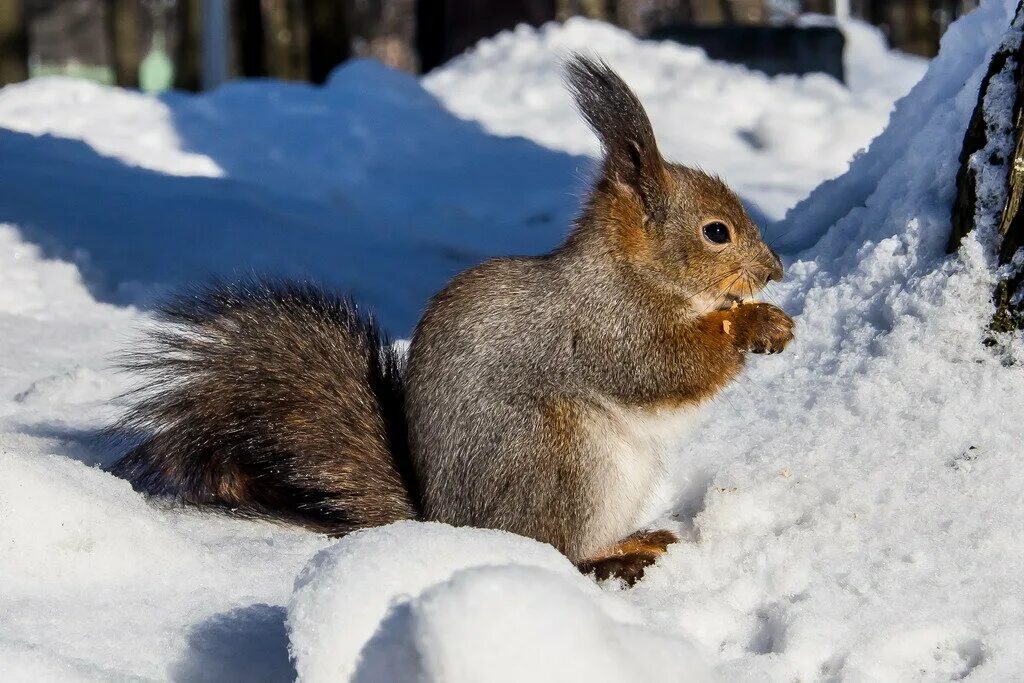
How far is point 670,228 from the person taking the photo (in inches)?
99.7

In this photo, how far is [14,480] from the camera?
A: 2.03 m

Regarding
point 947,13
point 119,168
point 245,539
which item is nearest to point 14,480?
point 245,539

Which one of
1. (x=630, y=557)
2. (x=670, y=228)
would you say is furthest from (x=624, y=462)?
(x=670, y=228)

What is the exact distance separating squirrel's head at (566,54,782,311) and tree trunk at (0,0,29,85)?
7.88 m

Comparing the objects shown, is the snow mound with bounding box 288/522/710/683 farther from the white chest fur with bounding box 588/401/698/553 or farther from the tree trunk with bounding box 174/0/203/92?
the tree trunk with bounding box 174/0/203/92

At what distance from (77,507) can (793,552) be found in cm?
120

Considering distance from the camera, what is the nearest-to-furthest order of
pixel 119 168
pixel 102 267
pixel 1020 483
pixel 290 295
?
pixel 1020 483, pixel 290 295, pixel 102 267, pixel 119 168

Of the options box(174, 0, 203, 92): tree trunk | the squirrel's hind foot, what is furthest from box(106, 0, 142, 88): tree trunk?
the squirrel's hind foot

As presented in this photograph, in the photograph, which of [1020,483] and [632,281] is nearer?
[1020,483]

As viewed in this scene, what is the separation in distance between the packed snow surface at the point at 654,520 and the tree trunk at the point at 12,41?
497 cm

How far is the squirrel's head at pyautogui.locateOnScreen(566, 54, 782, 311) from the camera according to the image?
249cm

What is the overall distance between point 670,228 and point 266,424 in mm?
874

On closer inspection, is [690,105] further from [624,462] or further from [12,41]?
[12,41]

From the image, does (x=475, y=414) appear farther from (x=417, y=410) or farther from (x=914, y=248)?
(x=914, y=248)
